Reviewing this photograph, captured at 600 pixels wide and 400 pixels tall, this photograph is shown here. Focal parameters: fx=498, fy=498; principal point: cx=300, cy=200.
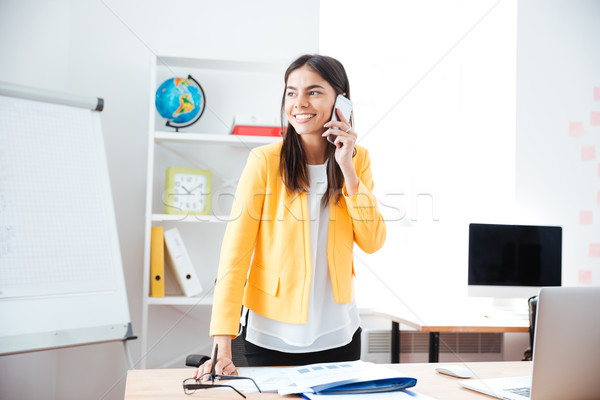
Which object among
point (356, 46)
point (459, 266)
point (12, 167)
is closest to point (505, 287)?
point (459, 266)

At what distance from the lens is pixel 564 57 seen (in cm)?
296

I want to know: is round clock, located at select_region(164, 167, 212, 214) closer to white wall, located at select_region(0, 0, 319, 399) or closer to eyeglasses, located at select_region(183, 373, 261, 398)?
white wall, located at select_region(0, 0, 319, 399)

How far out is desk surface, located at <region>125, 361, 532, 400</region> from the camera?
41.7 inches

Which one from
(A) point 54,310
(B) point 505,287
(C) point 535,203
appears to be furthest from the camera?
(C) point 535,203

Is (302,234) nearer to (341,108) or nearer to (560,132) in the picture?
(341,108)

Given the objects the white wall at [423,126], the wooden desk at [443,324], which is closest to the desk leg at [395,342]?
the wooden desk at [443,324]

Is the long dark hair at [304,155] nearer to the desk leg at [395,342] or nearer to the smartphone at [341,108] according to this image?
the smartphone at [341,108]

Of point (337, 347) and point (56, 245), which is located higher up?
point (56, 245)

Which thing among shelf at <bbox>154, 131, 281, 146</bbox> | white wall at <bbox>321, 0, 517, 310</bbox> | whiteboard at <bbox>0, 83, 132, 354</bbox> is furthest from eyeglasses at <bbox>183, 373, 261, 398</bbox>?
white wall at <bbox>321, 0, 517, 310</bbox>

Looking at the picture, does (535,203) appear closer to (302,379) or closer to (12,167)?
(302,379)

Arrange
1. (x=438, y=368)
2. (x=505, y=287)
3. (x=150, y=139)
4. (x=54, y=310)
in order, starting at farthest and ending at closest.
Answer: (x=505, y=287)
(x=150, y=139)
(x=54, y=310)
(x=438, y=368)

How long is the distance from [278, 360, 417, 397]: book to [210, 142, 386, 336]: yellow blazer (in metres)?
0.16

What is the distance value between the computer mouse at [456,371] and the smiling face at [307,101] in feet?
2.43

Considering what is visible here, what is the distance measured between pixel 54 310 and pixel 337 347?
3.65ft
